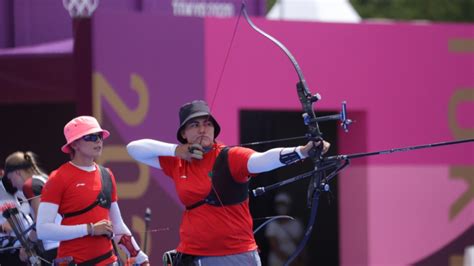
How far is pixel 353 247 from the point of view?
13.0 meters

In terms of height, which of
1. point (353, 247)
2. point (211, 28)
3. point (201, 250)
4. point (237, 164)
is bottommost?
point (353, 247)

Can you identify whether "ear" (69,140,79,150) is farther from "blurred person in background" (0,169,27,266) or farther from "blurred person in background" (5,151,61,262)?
"blurred person in background" (0,169,27,266)

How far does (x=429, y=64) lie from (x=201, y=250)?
274 inches

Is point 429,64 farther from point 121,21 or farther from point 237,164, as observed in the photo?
point 237,164

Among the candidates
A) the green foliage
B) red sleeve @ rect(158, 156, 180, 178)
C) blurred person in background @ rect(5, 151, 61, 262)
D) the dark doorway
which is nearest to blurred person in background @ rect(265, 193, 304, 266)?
the dark doorway

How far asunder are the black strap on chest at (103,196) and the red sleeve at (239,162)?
2.93 feet

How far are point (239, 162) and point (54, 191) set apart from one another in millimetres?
1135

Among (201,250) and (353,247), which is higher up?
(201,250)

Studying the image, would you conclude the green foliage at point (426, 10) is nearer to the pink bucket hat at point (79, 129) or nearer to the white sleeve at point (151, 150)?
the white sleeve at point (151, 150)

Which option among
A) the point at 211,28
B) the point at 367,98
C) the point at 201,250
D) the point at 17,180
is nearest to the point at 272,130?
the point at 367,98

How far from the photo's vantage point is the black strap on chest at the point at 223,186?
6.73 metres

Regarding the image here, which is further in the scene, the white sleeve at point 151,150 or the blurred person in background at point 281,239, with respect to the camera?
the blurred person in background at point 281,239

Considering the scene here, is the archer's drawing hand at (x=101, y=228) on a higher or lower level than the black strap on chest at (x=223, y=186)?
lower

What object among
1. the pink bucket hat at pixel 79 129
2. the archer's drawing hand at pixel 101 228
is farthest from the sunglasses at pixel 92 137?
the archer's drawing hand at pixel 101 228
